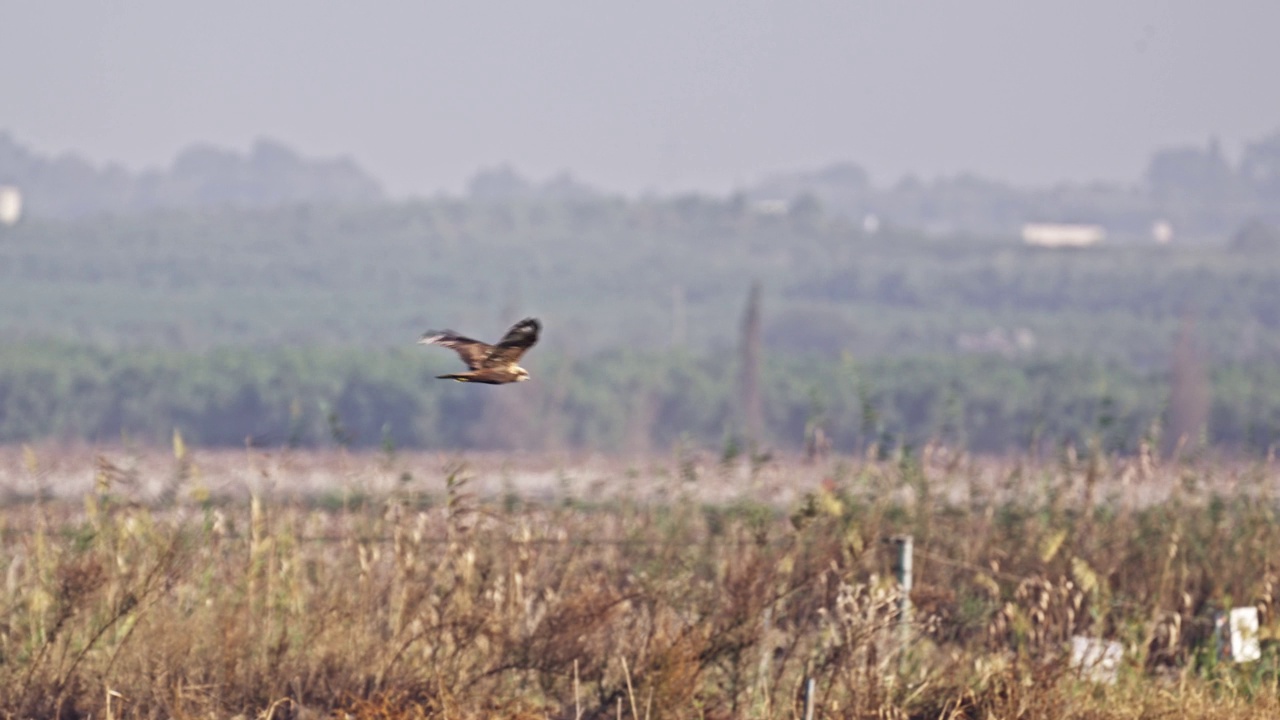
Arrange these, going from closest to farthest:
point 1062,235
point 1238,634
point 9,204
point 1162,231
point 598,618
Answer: point 598,618 < point 1238,634 < point 9,204 < point 1062,235 < point 1162,231

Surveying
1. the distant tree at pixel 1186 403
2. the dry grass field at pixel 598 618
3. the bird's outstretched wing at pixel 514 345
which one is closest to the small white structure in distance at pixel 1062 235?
the distant tree at pixel 1186 403

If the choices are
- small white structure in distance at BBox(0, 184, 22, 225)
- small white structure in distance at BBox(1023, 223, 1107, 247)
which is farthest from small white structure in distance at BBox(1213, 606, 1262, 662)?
small white structure in distance at BBox(0, 184, 22, 225)

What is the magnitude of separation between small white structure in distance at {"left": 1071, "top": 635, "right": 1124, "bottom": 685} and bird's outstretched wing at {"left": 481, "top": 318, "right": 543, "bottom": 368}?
340cm

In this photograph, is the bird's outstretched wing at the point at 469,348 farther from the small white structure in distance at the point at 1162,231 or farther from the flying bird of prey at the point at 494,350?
the small white structure in distance at the point at 1162,231

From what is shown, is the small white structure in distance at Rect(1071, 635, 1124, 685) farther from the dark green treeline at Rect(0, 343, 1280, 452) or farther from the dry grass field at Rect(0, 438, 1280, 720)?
the dark green treeline at Rect(0, 343, 1280, 452)

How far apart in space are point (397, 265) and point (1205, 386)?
131 ft

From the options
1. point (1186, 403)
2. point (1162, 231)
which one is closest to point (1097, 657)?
point (1186, 403)

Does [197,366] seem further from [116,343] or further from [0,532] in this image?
[0,532]

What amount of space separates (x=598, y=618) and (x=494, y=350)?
314cm

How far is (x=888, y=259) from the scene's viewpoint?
75375 mm

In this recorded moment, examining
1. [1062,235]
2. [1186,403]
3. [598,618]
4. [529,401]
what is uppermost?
[1062,235]

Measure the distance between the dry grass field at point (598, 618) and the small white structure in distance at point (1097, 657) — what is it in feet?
0.17

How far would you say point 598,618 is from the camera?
25.5 ft

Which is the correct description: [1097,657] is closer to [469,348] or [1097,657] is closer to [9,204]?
[469,348]
